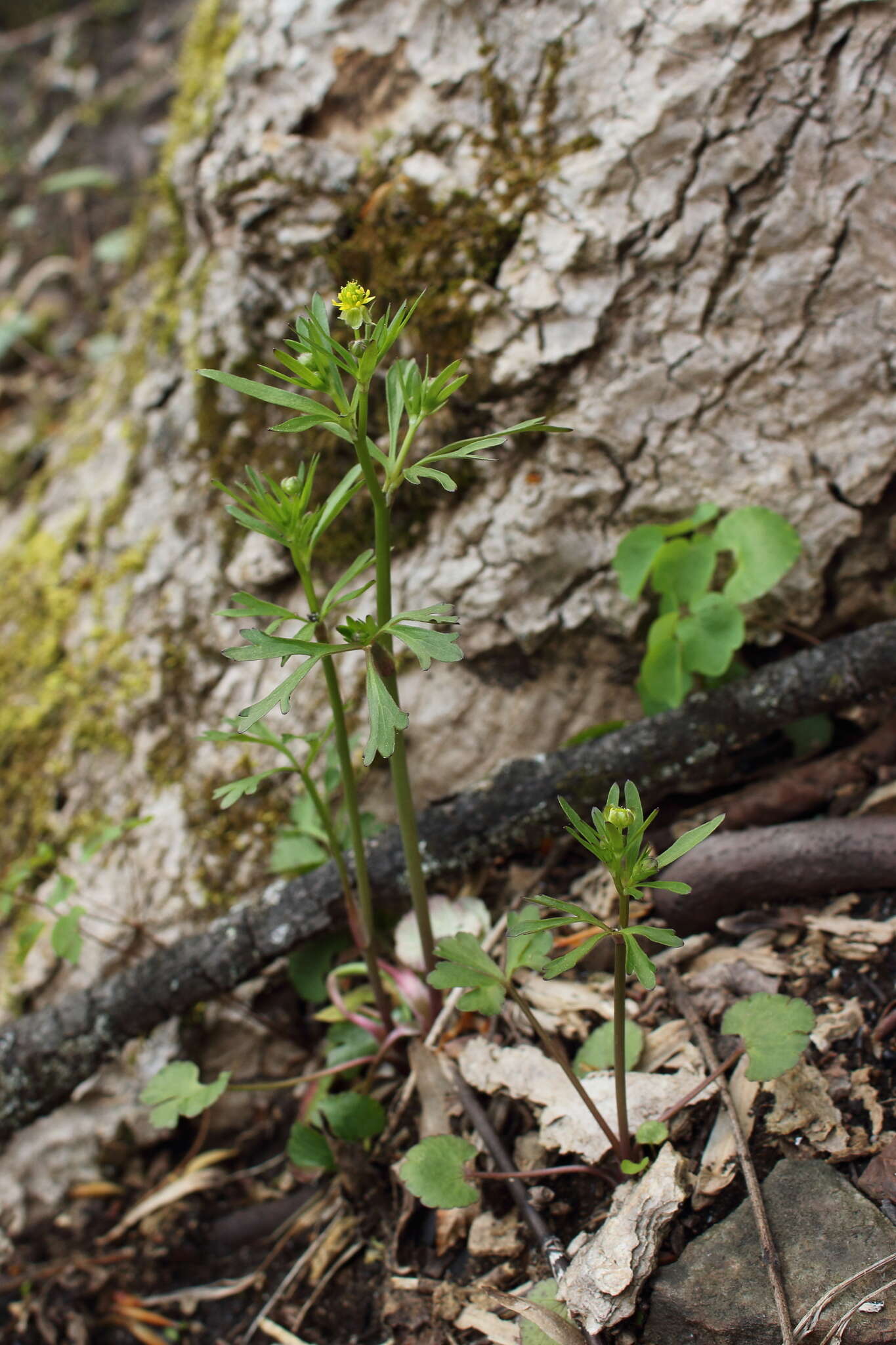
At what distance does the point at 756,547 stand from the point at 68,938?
1.86 meters

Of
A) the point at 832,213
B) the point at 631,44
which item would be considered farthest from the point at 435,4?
the point at 832,213

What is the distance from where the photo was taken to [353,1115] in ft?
6.12

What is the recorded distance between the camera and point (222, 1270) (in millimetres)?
2100

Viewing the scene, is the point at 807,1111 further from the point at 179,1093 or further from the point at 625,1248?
the point at 179,1093

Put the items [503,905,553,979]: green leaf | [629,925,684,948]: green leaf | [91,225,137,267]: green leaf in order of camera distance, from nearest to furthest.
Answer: [629,925,684,948]: green leaf, [503,905,553,979]: green leaf, [91,225,137,267]: green leaf

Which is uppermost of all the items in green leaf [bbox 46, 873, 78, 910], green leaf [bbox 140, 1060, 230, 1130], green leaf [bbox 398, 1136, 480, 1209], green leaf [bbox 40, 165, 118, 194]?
green leaf [bbox 40, 165, 118, 194]

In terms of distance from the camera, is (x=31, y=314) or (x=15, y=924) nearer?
(x=15, y=924)

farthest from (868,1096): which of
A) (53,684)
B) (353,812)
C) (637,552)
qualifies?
(53,684)

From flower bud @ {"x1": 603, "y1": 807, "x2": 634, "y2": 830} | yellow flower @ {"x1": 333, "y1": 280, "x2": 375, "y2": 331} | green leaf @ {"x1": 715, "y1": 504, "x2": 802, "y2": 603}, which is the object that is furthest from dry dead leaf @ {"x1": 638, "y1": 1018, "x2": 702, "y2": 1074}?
yellow flower @ {"x1": 333, "y1": 280, "x2": 375, "y2": 331}

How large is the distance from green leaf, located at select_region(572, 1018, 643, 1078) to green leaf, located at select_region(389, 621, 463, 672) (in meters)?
0.89

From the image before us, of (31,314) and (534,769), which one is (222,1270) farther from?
(31,314)

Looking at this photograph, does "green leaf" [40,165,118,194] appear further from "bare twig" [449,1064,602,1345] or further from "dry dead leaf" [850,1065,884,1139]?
"dry dead leaf" [850,1065,884,1139]

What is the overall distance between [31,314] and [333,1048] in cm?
450

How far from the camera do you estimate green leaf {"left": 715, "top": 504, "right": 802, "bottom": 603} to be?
2010 mm
